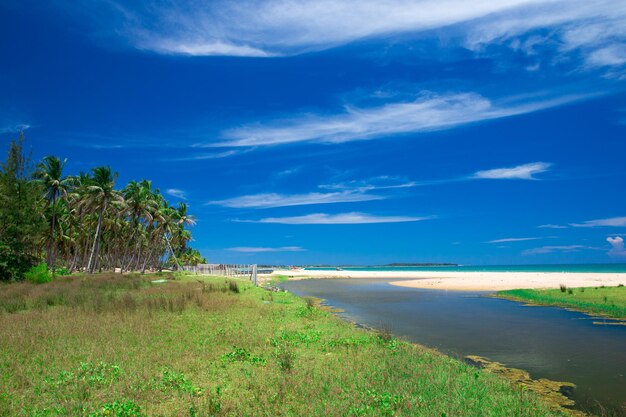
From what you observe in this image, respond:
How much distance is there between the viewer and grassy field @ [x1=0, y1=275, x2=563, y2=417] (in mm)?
7543

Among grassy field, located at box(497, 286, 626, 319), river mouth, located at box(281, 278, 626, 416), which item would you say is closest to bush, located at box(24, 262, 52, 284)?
river mouth, located at box(281, 278, 626, 416)

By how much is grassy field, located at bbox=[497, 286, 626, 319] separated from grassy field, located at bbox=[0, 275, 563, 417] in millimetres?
18543

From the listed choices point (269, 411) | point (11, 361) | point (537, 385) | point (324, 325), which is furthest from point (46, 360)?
point (537, 385)

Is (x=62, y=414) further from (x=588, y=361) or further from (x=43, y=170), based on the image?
(x=43, y=170)

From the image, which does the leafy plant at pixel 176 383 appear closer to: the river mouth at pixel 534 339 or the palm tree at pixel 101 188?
the river mouth at pixel 534 339

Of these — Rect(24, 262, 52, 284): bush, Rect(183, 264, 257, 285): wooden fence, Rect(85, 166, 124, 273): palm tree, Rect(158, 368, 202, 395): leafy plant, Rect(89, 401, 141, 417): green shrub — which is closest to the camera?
Rect(89, 401, 141, 417): green shrub

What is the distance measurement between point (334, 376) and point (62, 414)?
5589 mm

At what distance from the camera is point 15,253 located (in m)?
33.7

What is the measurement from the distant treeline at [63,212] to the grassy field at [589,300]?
4311 centimetres

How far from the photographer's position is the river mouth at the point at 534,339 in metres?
10.9

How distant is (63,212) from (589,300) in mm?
70851

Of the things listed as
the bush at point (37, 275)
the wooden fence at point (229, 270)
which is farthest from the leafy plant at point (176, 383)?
the wooden fence at point (229, 270)

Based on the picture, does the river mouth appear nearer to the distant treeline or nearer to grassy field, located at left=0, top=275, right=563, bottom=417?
grassy field, located at left=0, top=275, right=563, bottom=417

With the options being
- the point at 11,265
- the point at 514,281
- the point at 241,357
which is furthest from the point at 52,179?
the point at 514,281
